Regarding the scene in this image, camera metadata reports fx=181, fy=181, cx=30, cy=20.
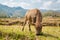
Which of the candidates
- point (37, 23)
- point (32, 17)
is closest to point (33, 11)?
point (32, 17)

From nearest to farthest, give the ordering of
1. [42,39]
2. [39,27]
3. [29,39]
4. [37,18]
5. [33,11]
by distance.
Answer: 1. [29,39]
2. [42,39]
3. [39,27]
4. [37,18]
5. [33,11]

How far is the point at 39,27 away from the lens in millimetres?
15086

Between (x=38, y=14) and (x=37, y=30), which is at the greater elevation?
(x=38, y=14)

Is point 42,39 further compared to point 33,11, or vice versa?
point 33,11

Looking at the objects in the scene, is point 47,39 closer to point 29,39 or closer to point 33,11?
point 29,39

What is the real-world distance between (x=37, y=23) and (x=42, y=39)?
74.8 inches

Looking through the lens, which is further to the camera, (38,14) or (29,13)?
(29,13)

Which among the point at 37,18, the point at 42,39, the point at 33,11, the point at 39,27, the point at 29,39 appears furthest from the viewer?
the point at 33,11

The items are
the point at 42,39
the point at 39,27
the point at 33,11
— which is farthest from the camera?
the point at 33,11

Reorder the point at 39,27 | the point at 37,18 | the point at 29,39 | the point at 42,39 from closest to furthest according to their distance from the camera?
the point at 29,39, the point at 42,39, the point at 39,27, the point at 37,18

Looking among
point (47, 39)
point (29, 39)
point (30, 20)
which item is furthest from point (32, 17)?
point (29, 39)

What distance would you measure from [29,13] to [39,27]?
3.09m

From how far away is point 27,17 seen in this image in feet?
59.4

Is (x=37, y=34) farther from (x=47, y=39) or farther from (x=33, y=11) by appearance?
(x=33, y=11)
